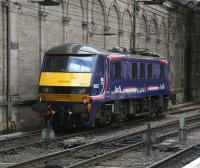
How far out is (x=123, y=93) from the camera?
23.9 metres

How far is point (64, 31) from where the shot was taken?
90.4 ft

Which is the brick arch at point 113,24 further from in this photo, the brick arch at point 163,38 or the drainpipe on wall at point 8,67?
the drainpipe on wall at point 8,67

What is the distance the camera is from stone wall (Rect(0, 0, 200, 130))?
23.0 metres

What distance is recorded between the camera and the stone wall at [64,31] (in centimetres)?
2303

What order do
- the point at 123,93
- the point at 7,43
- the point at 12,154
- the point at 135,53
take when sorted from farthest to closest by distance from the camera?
the point at 135,53
the point at 123,93
the point at 7,43
the point at 12,154

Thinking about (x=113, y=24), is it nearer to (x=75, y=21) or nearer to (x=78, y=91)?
(x=75, y=21)

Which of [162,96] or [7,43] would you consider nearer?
[7,43]

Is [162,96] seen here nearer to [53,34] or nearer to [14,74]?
[53,34]

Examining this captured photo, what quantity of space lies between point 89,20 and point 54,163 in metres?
17.2

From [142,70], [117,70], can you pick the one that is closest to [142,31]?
[142,70]

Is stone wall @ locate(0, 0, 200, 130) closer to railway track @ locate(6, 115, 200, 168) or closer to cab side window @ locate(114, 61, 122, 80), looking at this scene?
cab side window @ locate(114, 61, 122, 80)

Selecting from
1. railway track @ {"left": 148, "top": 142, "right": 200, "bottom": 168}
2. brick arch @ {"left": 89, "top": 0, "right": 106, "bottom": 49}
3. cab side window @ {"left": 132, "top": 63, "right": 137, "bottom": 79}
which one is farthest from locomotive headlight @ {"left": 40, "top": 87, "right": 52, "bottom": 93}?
brick arch @ {"left": 89, "top": 0, "right": 106, "bottom": 49}

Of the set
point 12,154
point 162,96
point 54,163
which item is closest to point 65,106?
point 12,154

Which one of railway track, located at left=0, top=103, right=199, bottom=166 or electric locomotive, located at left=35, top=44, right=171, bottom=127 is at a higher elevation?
electric locomotive, located at left=35, top=44, right=171, bottom=127
